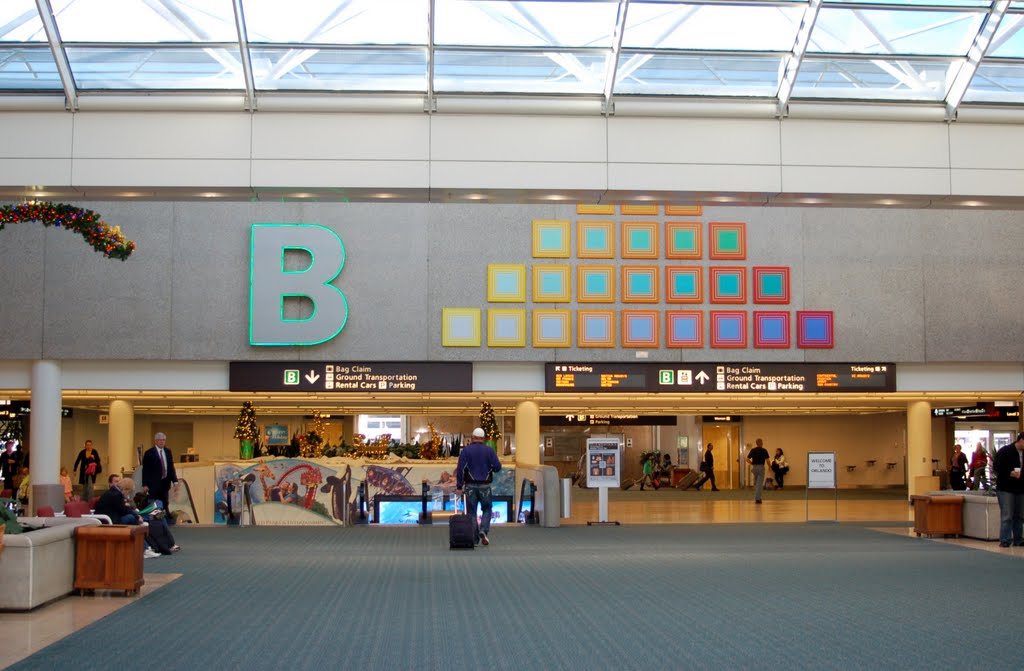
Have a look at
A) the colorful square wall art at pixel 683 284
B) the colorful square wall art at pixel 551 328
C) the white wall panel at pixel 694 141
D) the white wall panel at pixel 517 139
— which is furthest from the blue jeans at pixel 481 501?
the white wall panel at pixel 694 141

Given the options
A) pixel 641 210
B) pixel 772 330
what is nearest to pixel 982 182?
pixel 772 330

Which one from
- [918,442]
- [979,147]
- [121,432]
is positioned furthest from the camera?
[918,442]

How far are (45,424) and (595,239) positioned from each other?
1075 cm

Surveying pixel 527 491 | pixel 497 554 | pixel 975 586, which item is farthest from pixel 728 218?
pixel 975 586

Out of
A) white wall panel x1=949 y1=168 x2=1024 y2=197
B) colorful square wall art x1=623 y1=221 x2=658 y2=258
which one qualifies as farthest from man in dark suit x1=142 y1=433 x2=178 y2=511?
white wall panel x1=949 y1=168 x2=1024 y2=197

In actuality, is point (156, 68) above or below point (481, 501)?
above

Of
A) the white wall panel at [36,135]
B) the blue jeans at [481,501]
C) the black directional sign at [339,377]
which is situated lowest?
the blue jeans at [481,501]

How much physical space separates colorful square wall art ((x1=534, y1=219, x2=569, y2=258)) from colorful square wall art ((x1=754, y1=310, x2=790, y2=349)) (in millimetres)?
3854

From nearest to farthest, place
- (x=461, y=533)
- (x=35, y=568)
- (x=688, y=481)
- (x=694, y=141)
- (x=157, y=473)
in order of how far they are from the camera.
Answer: (x=35, y=568) → (x=461, y=533) → (x=157, y=473) → (x=694, y=141) → (x=688, y=481)

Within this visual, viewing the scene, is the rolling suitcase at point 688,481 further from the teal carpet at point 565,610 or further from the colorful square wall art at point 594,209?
the teal carpet at point 565,610

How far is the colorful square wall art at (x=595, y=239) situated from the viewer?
22.9m

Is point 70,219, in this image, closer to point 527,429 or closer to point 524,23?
point 524,23

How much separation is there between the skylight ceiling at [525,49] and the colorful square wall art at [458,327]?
437 cm

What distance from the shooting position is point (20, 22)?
22.0 meters
